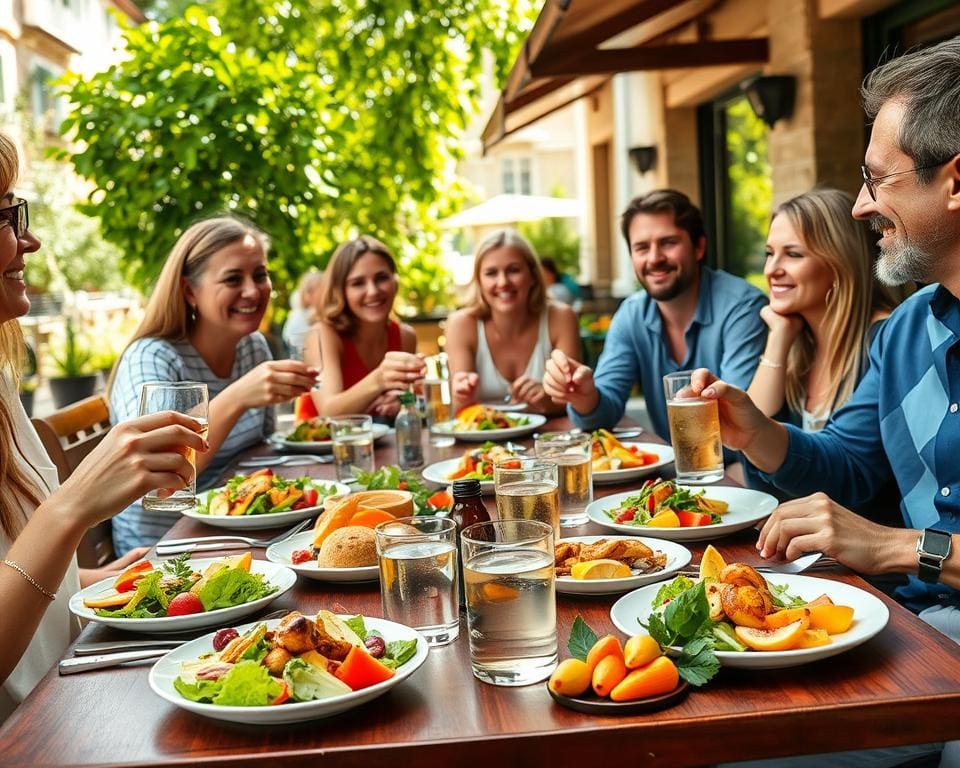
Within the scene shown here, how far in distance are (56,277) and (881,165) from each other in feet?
76.7

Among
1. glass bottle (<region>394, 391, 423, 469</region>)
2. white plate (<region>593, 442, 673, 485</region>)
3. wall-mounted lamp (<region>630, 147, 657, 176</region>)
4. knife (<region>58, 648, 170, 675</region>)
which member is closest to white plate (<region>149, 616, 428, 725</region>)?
knife (<region>58, 648, 170, 675</region>)

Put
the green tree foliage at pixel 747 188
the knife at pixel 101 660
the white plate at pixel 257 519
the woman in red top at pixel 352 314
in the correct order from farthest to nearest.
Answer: the green tree foliage at pixel 747 188 → the woman in red top at pixel 352 314 → the white plate at pixel 257 519 → the knife at pixel 101 660

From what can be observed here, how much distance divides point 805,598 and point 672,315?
2.56m

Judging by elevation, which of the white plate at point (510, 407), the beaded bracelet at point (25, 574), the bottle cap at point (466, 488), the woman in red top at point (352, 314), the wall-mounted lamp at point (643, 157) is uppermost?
the wall-mounted lamp at point (643, 157)

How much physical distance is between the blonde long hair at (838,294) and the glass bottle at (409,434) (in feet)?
3.77

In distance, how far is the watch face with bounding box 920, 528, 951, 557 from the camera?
184cm

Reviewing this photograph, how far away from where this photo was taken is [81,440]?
323 centimetres

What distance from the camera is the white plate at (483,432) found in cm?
341

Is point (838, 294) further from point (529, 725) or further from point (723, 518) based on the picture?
point (529, 725)

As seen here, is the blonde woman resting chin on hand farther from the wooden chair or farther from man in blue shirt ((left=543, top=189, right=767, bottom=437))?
man in blue shirt ((left=543, top=189, right=767, bottom=437))

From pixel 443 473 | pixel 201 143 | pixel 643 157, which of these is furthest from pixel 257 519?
pixel 643 157

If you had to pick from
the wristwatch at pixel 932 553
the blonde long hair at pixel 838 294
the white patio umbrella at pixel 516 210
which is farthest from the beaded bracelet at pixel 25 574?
the white patio umbrella at pixel 516 210

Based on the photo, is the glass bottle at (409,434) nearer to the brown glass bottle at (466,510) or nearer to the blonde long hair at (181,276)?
the blonde long hair at (181,276)

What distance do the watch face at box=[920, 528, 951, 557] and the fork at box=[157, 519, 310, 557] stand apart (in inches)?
47.4
